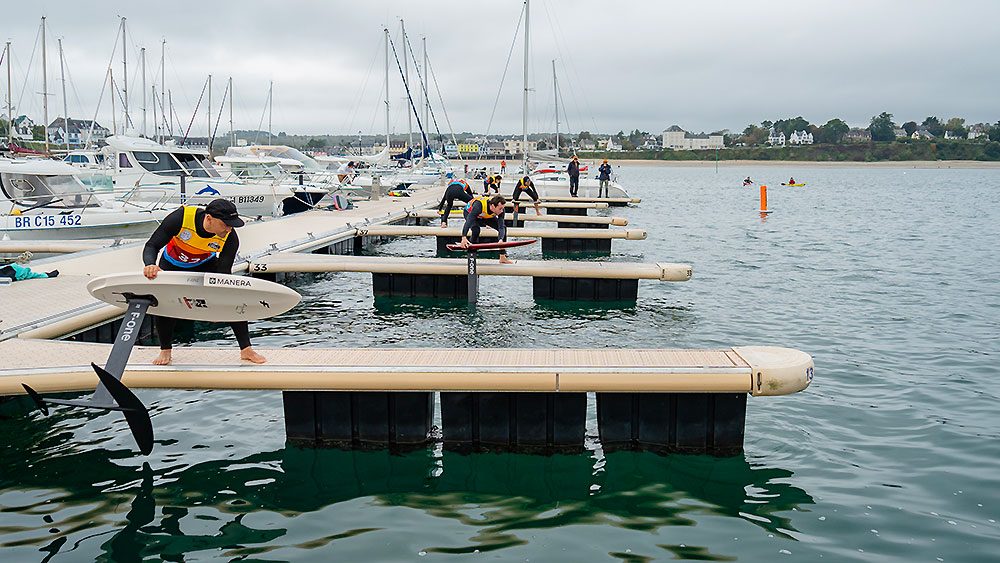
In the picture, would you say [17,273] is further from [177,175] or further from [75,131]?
[75,131]

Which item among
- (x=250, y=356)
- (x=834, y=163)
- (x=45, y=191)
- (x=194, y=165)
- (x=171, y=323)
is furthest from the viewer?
(x=834, y=163)

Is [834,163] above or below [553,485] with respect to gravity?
above

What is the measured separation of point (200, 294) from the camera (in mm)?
7156

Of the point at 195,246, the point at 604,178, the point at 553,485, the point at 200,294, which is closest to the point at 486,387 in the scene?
the point at 553,485

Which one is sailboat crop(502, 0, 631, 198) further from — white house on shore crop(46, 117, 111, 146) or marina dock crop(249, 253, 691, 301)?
white house on shore crop(46, 117, 111, 146)

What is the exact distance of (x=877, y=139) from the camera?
183375 millimetres

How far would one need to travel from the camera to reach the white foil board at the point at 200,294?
7.01 meters

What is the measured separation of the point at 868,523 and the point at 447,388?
11.4ft

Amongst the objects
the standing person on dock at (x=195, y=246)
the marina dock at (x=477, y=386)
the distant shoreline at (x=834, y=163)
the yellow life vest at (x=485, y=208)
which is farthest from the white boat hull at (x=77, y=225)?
the distant shoreline at (x=834, y=163)

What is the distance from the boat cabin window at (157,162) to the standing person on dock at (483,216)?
46.1ft

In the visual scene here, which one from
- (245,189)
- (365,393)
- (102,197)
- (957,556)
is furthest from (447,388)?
(245,189)

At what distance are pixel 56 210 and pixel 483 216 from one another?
1066 centimetres

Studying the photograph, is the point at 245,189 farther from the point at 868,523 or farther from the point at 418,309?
the point at 868,523

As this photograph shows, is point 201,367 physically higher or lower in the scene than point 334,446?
higher
